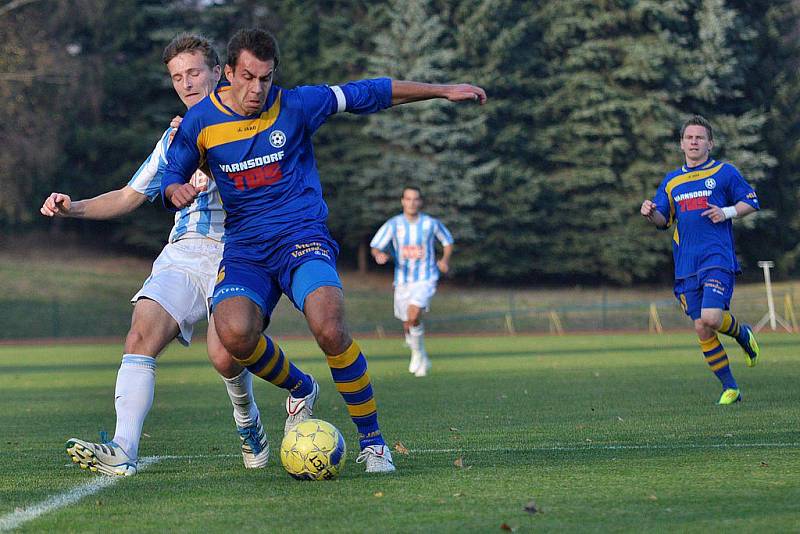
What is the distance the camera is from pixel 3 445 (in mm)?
8312

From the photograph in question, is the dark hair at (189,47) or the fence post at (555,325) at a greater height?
the dark hair at (189,47)

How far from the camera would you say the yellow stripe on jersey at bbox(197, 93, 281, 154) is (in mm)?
6301

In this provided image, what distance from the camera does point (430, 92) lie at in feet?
21.6

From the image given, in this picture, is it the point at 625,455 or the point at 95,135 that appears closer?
the point at 625,455

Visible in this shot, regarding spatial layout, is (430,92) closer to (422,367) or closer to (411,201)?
(422,367)

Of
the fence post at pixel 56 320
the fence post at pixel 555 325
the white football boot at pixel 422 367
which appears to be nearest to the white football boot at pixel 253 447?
the white football boot at pixel 422 367

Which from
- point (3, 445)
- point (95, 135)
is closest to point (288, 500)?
point (3, 445)

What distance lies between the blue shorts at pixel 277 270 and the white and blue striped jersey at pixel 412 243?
418 inches

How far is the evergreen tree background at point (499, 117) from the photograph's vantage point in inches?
1838

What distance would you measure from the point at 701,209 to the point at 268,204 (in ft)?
17.6

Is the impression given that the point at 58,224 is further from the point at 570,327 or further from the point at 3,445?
the point at 3,445

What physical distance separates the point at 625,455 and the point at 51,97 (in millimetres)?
40943

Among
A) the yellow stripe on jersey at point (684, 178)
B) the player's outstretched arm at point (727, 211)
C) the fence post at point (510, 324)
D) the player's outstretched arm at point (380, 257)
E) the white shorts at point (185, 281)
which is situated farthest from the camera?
the fence post at point (510, 324)

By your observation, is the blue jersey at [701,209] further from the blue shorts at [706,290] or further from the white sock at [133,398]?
the white sock at [133,398]
